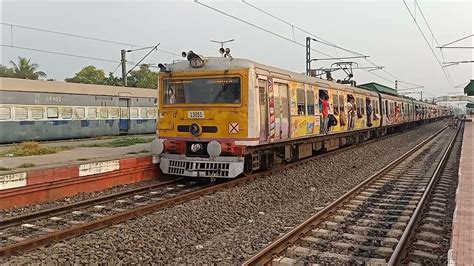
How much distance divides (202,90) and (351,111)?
1043 cm

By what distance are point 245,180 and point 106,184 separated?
3.42 m

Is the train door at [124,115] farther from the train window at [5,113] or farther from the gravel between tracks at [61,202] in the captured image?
the gravel between tracks at [61,202]

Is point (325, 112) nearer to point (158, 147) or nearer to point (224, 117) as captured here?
point (224, 117)

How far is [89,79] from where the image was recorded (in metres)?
57.3

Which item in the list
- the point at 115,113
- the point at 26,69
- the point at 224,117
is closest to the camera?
the point at 224,117

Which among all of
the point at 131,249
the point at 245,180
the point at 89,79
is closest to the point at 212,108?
the point at 245,180

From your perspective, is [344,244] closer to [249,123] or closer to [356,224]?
[356,224]

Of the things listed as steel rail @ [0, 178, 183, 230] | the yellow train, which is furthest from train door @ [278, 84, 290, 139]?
steel rail @ [0, 178, 183, 230]

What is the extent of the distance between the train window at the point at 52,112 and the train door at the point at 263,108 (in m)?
13.5

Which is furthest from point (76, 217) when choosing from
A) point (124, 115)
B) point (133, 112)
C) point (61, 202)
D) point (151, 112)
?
point (151, 112)

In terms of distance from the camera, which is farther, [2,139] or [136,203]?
[2,139]

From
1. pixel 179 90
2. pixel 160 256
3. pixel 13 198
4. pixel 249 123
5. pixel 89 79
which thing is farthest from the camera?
pixel 89 79

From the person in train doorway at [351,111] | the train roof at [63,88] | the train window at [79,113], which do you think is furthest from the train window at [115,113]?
the person in train doorway at [351,111]

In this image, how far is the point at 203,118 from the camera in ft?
36.9
